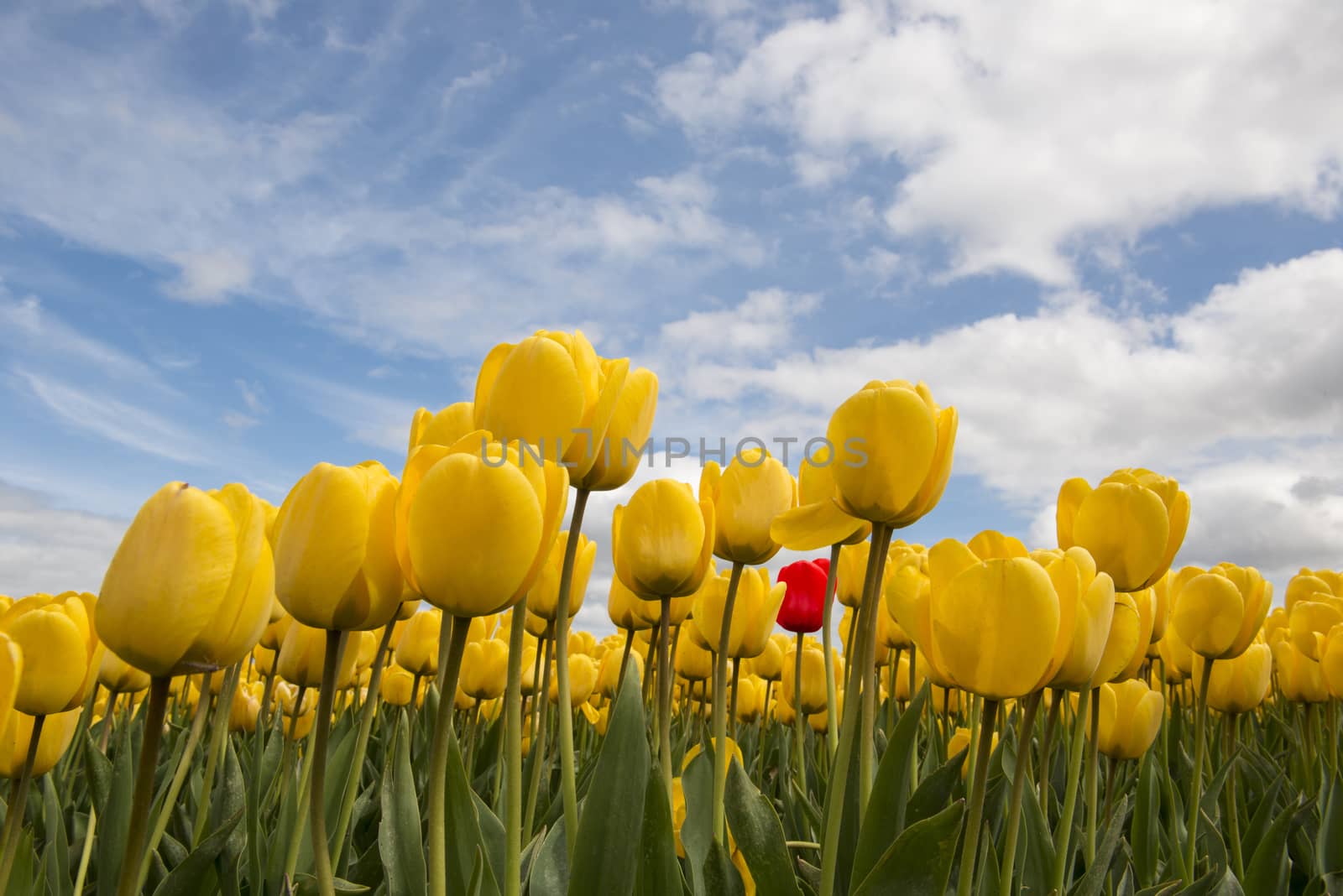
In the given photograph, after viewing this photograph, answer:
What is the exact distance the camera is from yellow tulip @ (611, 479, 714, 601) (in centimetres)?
199

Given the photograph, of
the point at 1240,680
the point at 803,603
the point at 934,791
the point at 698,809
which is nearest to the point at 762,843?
the point at 934,791

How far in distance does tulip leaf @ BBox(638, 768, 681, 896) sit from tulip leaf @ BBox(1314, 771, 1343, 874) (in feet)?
9.38

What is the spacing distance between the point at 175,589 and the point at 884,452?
1.05 meters

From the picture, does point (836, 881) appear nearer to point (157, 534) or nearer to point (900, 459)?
point (900, 459)

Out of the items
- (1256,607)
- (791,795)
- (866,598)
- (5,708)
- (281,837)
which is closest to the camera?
(5,708)

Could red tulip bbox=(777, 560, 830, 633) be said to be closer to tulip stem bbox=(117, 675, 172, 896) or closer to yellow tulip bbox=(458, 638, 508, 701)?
yellow tulip bbox=(458, 638, 508, 701)

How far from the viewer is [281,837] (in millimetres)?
2170

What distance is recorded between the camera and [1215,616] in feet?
9.13

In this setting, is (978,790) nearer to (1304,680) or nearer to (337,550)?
(337,550)

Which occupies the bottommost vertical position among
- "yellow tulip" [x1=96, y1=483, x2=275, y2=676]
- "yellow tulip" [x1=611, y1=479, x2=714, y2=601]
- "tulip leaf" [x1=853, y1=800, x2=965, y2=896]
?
"tulip leaf" [x1=853, y1=800, x2=965, y2=896]

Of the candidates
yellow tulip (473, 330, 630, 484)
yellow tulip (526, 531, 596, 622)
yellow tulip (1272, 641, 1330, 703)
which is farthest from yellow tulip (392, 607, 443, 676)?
yellow tulip (1272, 641, 1330, 703)

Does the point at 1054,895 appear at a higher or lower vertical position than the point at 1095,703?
lower

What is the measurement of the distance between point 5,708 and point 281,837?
3.63 feet

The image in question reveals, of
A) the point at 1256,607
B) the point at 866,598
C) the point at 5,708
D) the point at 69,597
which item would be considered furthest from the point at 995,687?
the point at 1256,607
